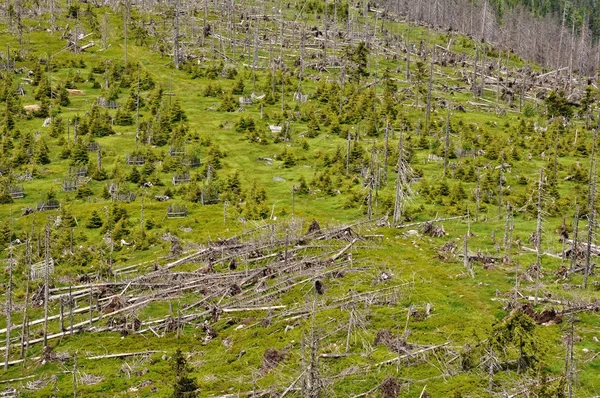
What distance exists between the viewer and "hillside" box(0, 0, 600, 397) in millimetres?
33562

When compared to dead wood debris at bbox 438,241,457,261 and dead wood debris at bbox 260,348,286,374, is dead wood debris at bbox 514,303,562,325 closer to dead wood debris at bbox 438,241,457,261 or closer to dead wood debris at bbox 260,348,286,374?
dead wood debris at bbox 438,241,457,261

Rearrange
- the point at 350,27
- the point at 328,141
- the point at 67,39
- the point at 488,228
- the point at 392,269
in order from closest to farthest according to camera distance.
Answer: the point at 392,269, the point at 488,228, the point at 328,141, the point at 67,39, the point at 350,27

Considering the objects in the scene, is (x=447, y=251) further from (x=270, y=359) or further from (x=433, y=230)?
(x=270, y=359)

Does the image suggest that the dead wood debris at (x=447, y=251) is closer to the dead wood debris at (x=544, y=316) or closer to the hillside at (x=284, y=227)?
the hillside at (x=284, y=227)

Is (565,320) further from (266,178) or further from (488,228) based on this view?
(266,178)

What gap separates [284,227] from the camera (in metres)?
51.4

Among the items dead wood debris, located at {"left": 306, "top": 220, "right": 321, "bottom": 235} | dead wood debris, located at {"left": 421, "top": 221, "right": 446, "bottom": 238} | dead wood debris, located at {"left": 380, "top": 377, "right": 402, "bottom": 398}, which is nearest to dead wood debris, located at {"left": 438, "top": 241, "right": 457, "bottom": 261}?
dead wood debris, located at {"left": 421, "top": 221, "right": 446, "bottom": 238}

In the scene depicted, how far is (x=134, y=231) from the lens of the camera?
55.6 meters

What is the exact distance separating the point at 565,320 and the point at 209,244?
941 inches

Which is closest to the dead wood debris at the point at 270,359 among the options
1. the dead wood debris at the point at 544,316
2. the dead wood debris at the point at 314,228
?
the dead wood debris at the point at 544,316

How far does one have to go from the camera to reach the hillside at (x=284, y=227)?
33562 millimetres

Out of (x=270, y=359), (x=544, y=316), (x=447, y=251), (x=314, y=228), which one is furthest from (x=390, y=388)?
(x=314, y=228)

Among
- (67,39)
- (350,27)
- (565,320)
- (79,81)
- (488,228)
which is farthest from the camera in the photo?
(350,27)

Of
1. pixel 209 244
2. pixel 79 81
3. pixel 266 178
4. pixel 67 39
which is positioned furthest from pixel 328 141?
pixel 67 39
